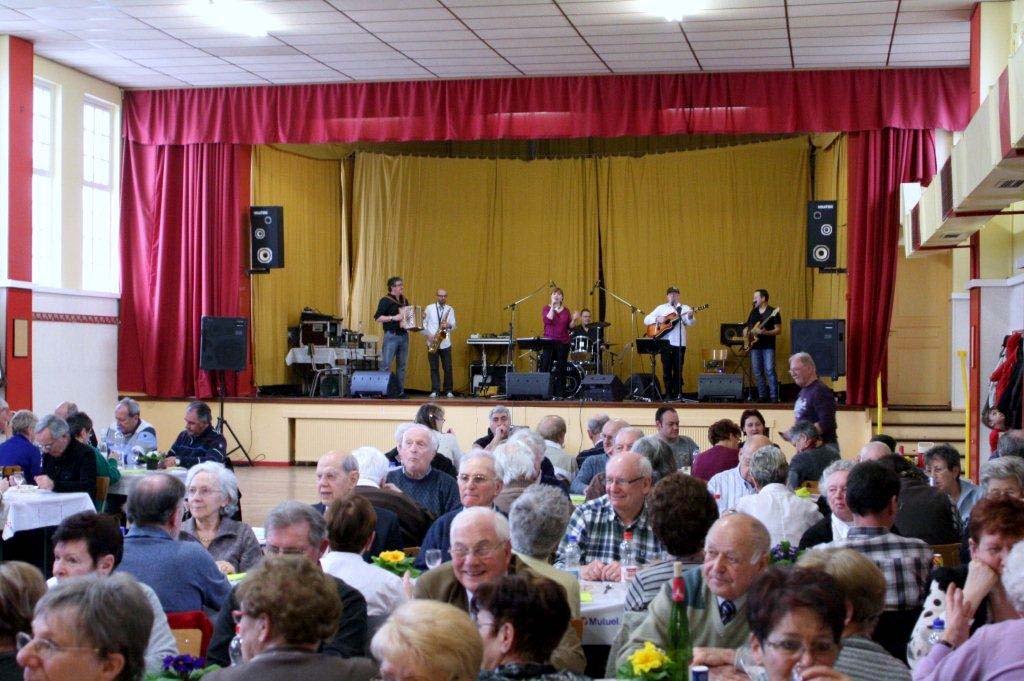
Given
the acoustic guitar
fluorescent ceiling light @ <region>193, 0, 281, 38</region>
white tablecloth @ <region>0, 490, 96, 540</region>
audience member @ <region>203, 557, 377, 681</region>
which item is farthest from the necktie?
the acoustic guitar

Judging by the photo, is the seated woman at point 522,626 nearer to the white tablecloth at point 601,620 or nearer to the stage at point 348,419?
the white tablecloth at point 601,620

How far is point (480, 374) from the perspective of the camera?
17.6m

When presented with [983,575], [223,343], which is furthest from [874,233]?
[983,575]

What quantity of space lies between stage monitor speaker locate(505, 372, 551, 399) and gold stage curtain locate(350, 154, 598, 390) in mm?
4275

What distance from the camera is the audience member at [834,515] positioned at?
15.9ft

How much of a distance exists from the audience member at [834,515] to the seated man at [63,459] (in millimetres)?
4593

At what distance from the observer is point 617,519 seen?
508 cm

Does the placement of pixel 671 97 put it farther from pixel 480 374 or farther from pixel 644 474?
pixel 644 474

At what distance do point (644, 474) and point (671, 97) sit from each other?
8.68m

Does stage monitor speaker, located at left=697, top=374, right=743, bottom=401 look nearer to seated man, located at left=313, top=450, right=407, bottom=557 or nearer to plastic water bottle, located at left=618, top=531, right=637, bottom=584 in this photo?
seated man, located at left=313, top=450, right=407, bottom=557

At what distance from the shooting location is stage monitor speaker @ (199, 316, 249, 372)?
45.2 ft

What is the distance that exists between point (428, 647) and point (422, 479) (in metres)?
4.44

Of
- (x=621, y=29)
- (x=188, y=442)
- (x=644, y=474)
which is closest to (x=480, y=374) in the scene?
(x=621, y=29)

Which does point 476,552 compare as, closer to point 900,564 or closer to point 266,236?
point 900,564
